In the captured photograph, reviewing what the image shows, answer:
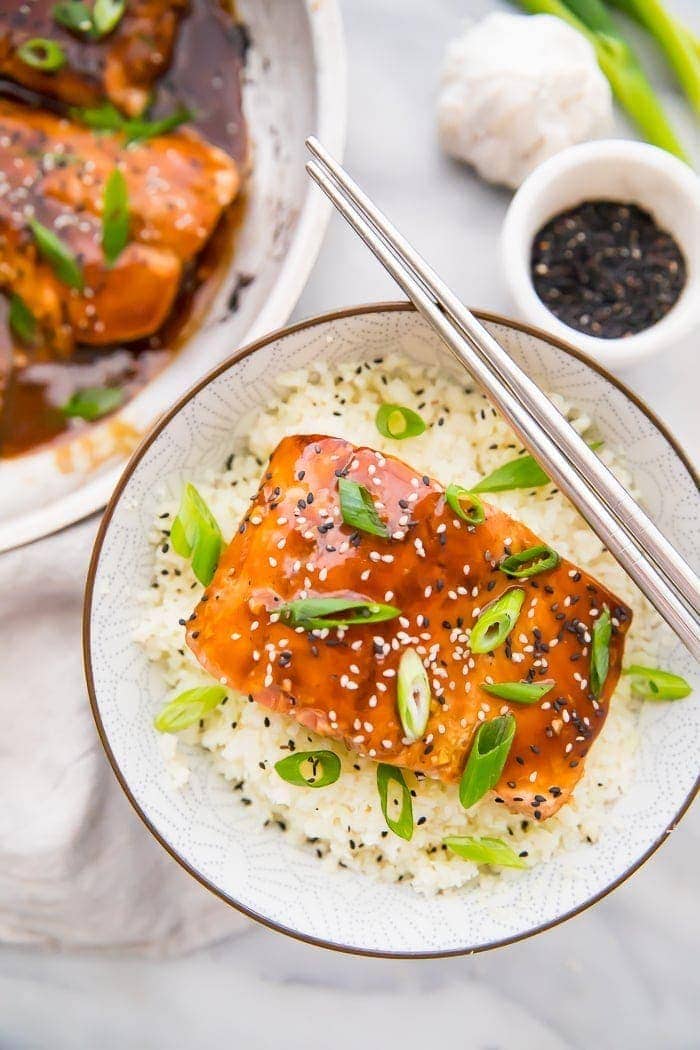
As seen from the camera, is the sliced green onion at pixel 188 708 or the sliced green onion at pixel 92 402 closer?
the sliced green onion at pixel 188 708

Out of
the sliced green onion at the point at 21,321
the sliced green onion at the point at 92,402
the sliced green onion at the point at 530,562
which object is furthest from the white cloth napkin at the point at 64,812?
the sliced green onion at the point at 530,562

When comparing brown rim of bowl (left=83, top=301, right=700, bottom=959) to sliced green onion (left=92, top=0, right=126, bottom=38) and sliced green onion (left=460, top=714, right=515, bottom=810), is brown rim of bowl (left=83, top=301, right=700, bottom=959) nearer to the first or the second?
sliced green onion (left=460, top=714, right=515, bottom=810)

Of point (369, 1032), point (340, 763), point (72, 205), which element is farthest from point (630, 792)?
point (72, 205)

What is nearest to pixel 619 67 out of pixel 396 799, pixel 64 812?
pixel 396 799

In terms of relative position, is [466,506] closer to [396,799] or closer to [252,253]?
[396,799]

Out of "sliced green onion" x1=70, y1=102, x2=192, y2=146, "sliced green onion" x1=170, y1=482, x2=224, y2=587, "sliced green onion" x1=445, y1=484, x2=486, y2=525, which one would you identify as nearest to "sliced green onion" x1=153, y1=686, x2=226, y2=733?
"sliced green onion" x1=170, y1=482, x2=224, y2=587

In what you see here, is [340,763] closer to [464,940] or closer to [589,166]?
[464,940]

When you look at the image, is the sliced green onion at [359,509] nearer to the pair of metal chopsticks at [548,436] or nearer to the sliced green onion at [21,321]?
the pair of metal chopsticks at [548,436]
